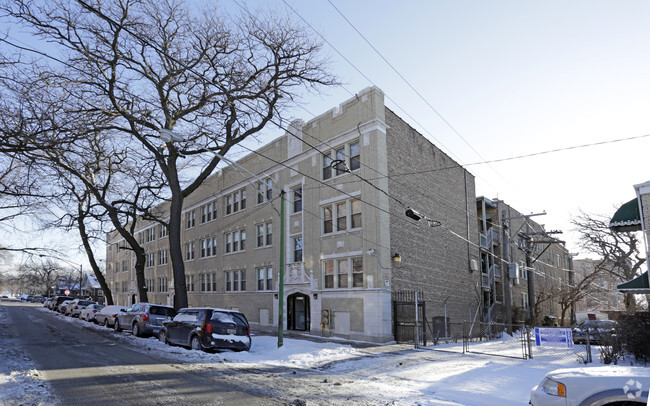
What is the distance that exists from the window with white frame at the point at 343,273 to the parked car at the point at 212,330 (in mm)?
7593

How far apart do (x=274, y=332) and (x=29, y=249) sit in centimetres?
1944

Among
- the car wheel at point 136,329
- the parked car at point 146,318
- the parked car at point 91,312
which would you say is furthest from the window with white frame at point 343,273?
the parked car at point 91,312

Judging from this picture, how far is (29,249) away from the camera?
104ft

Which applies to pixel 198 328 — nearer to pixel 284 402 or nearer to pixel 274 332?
pixel 284 402

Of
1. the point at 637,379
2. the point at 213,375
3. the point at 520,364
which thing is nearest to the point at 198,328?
the point at 213,375

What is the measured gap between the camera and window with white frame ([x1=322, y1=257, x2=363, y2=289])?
873 inches

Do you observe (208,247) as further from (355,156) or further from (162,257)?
(355,156)

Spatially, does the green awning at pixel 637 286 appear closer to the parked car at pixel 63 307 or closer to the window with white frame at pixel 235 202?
the window with white frame at pixel 235 202

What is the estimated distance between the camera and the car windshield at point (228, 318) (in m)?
15.2

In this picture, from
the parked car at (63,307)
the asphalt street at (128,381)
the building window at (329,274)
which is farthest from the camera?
the parked car at (63,307)

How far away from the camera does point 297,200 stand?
26969 mm

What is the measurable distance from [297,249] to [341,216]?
4.34m

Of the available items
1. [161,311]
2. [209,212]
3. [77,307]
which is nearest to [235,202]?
[209,212]

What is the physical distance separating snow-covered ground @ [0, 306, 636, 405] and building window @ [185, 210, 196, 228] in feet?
74.8
